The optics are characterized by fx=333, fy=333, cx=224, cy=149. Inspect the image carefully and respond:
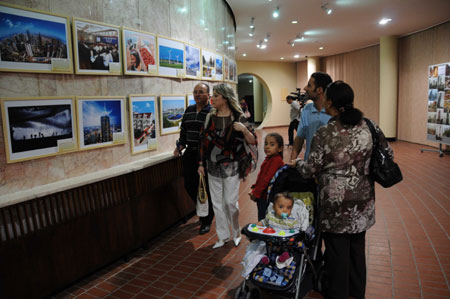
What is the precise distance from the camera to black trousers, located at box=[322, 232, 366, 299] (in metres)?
2.60

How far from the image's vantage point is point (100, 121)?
3463 millimetres

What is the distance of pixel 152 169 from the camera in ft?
13.1

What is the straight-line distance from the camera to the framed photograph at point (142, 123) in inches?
155

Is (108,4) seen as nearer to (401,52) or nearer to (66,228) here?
(66,228)

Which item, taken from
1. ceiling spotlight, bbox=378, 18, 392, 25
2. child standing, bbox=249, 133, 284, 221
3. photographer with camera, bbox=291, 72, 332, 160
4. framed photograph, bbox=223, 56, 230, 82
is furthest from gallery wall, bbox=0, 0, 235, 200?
ceiling spotlight, bbox=378, 18, 392, 25

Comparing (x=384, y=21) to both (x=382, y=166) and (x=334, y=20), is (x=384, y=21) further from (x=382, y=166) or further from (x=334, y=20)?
(x=382, y=166)

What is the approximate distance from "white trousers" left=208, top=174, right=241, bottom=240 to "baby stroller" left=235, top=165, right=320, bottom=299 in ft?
3.49

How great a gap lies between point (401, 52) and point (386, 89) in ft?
4.91

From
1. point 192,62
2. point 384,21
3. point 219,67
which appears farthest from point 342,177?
point 384,21

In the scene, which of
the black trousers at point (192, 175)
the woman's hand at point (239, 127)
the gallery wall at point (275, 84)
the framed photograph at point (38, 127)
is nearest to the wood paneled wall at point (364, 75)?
the gallery wall at point (275, 84)

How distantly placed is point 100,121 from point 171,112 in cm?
137

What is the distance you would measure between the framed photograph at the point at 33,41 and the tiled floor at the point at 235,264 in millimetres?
2025

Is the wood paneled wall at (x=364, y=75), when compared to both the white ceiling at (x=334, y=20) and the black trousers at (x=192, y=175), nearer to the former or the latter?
the white ceiling at (x=334, y=20)

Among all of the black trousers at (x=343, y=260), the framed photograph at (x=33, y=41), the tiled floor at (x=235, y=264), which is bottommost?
the tiled floor at (x=235, y=264)
